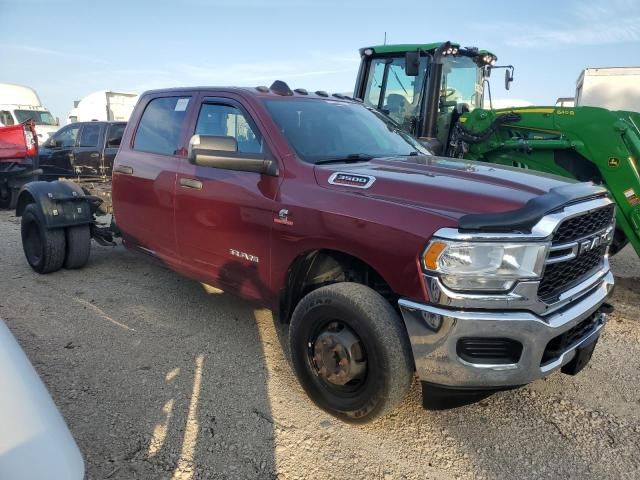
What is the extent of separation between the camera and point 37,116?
778 inches

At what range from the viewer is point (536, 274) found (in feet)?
7.85

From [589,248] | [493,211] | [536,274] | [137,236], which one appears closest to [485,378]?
[536,274]

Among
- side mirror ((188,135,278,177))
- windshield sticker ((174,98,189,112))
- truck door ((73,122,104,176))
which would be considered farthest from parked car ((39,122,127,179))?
side mirror ((188,135,278,177))

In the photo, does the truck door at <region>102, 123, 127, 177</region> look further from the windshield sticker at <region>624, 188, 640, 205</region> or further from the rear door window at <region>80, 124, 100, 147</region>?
the windshield sticker at <region>624, 188, 640, 205</region>

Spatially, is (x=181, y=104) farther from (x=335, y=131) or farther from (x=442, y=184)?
(x=442, y=184)

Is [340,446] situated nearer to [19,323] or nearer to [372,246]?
[372,246]

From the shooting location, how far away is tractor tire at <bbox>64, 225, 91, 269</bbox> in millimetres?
5609

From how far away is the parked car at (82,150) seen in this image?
36.1 ft

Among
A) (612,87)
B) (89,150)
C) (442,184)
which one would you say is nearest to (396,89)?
(442,184)

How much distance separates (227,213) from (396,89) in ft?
14.9

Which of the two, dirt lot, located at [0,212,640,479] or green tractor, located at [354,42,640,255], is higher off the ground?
green tractor, located at [354,42,640,255]

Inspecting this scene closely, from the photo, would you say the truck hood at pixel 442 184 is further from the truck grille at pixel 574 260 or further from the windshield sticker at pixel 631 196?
the windshield sticker at pixel 631 196

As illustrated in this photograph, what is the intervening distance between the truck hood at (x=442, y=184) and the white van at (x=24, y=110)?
1819 centimetres

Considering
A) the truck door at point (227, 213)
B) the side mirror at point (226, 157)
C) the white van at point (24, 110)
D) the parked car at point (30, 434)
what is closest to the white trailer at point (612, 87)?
the truck door at point (227, 213)
